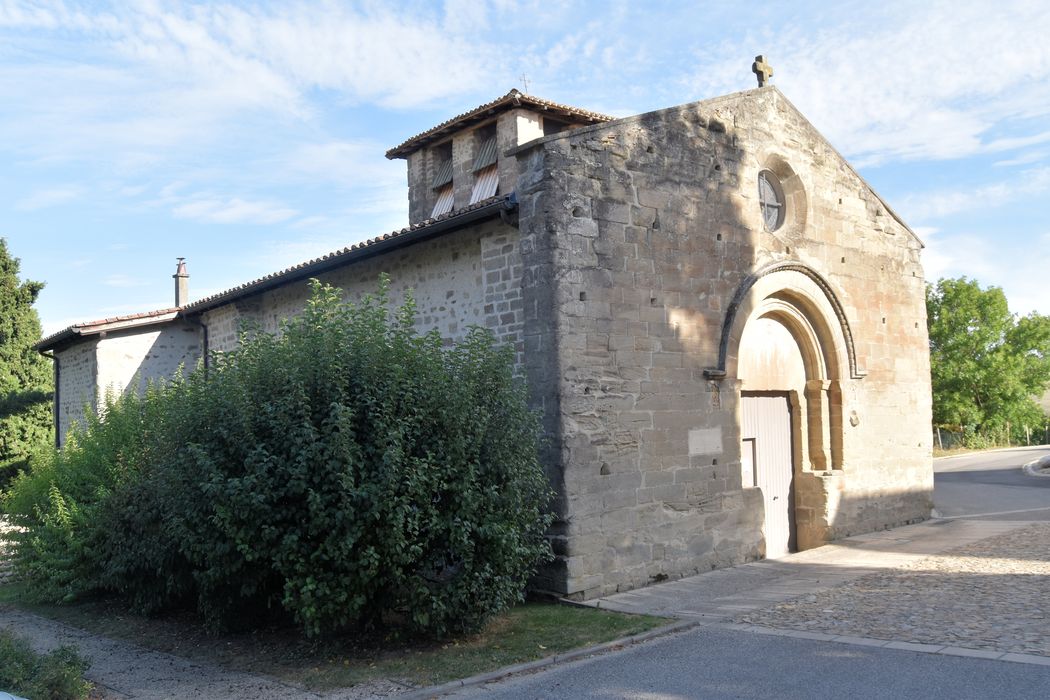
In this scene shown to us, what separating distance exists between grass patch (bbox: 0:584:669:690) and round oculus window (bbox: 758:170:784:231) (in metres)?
6.21

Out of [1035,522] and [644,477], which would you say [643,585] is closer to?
[644,477]

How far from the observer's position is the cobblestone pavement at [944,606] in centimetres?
670

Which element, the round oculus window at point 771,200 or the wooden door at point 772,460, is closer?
the wooden door at point 772,460

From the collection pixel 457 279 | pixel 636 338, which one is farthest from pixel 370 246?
pixel 636 338

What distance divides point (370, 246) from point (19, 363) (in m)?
20.3

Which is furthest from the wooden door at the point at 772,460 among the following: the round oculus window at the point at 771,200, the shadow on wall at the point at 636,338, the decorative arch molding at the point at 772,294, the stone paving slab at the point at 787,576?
the round oculus window at the point at 771,200

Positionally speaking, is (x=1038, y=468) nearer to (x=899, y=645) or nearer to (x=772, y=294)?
(x=772, y=294)

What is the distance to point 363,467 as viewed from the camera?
6.43m

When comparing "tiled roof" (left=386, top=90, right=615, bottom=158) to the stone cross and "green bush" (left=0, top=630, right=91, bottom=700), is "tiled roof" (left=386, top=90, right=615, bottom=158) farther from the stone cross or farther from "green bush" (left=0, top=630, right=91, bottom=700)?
"green bush" (left=0, top=630, right=91, bottom=700)

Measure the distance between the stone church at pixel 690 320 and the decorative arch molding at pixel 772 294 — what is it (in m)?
0.03

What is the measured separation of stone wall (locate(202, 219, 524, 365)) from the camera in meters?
9.17

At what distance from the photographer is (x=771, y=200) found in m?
11.7

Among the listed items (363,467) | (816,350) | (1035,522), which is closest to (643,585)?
(363,467)

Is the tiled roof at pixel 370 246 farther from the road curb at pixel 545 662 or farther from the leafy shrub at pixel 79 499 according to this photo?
the road curb at pixel 545 662
